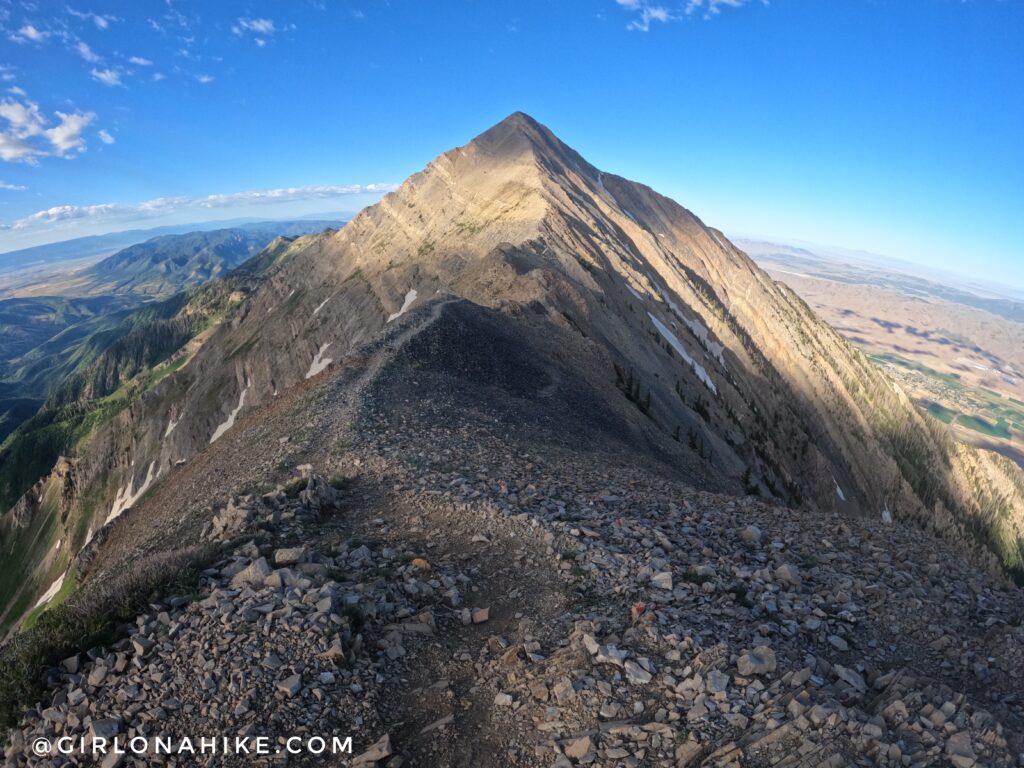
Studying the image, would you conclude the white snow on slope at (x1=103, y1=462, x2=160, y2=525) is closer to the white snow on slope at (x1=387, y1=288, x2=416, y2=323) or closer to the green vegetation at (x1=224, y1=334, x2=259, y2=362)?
the green vegetation at (x1=224, y1=334, x2=259, y2=362)

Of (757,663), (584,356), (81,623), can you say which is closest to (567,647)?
(757,663)

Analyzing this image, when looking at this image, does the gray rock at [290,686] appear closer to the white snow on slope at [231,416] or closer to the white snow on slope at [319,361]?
the white snow on slope at [319,361]

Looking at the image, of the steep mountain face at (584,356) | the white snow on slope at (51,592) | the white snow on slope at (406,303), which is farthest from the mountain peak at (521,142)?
the white snow on slope at (51,592)

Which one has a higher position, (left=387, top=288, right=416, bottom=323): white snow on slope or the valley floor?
(left=387, top=288, right=416, bottom=323): white snow on slope

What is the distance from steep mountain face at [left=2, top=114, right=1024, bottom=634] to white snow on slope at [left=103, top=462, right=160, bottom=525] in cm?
70

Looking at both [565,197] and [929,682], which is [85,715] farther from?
[565,197]

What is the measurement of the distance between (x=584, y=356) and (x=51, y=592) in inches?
2328

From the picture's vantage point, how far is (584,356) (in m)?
36.0

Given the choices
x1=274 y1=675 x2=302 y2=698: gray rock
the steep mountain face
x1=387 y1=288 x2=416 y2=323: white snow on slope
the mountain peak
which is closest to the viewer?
x1=274 y1=675 x2=302 y2=698: gray rock

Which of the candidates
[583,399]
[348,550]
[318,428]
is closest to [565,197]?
[583,399]

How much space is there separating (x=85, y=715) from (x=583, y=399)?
23.7 m

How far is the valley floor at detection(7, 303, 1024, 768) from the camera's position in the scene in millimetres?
7211

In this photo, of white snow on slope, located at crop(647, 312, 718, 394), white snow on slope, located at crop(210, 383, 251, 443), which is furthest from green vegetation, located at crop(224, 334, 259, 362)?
white snow on slope, located at crop(647, 312, 718, 394)

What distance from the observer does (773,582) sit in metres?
10.7
